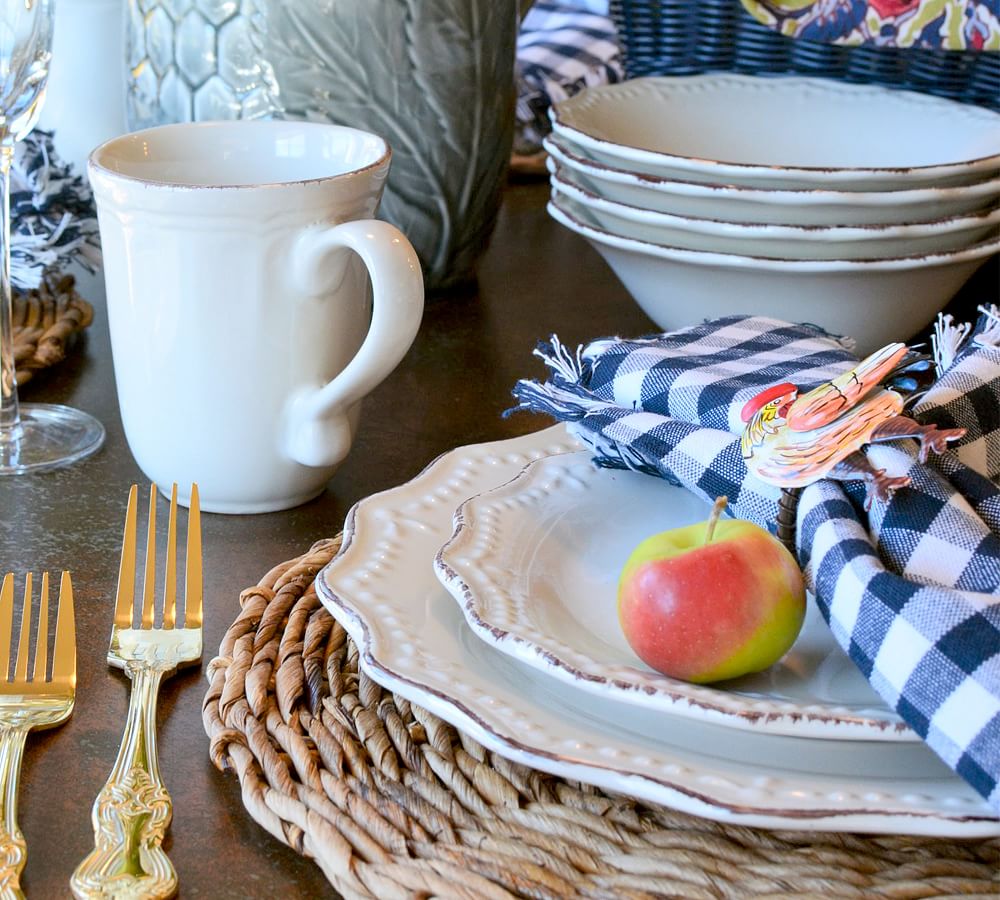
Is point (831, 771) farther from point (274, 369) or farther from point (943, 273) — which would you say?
point (943, 273)

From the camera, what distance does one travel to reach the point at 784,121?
959 millimetres

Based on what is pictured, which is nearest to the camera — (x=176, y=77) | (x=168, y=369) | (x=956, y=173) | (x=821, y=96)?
(x=168, y=369)

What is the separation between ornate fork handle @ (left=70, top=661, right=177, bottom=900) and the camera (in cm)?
39

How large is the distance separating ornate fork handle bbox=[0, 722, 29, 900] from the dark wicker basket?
79cm

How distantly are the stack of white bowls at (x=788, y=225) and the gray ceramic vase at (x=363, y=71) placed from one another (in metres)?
0.07

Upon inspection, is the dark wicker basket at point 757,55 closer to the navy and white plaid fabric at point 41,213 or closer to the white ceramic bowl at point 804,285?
the white ceramic bowl at point 804,285

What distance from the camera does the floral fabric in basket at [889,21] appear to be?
0.91m

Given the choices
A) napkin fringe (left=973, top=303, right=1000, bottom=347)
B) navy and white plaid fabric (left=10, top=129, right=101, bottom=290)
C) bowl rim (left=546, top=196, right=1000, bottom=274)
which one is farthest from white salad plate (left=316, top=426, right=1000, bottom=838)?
navy and white plaid fabric (left=10, top=129, right=101, bottom=290)

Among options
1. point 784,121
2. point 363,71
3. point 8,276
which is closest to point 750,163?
point 784,121

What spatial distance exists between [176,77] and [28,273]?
163 millimetres

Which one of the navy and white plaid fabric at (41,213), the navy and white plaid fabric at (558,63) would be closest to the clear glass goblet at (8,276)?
the navy and white plaid fabric at (41,213)

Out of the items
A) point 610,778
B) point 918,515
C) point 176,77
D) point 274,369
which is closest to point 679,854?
point 610,778

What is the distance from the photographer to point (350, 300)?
0.65 m

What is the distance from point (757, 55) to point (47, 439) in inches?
24.6
